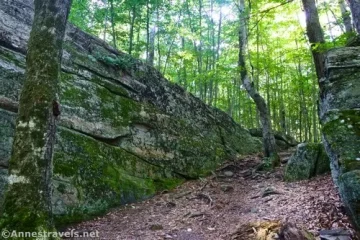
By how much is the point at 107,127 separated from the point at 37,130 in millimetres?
5168

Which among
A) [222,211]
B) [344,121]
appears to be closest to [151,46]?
[222,211]

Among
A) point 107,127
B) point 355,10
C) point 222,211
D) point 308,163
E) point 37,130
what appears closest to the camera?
point 37,130

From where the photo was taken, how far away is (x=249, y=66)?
481 inches

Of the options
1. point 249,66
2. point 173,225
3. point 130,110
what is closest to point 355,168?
point 173,225

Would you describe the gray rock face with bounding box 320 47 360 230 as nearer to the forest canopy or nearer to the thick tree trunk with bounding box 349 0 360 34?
the thick tree trunk with bounding box 349 0 360 34

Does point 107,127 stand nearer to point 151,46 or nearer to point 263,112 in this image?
point 263,112

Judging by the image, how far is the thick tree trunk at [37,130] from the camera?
352cm

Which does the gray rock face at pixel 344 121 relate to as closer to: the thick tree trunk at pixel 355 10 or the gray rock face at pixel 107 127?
the thick tree trunk at pixel 355 10

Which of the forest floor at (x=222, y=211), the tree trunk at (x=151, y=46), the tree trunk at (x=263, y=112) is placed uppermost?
the tree trunk at (x=151, y=46)

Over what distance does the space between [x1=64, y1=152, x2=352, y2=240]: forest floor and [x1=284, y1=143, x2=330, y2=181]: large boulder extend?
1.18 ft

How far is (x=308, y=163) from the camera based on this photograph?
26.9 ft

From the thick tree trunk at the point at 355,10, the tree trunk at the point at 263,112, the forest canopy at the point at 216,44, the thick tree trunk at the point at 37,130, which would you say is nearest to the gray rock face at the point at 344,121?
the thick tree trunk at the point at 355,10

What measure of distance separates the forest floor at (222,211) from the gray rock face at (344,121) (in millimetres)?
722

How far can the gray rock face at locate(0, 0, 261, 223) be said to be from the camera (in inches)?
283
